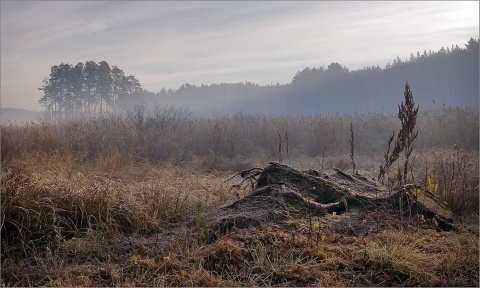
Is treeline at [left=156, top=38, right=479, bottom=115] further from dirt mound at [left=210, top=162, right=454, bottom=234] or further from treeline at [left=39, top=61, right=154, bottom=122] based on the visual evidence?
dirt mound at [left=210, top=162, right=454, bottom=234]

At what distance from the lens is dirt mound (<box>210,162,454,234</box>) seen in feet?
17.1

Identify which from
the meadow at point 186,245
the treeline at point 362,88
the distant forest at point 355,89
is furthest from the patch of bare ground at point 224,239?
the treeline at point 362,88

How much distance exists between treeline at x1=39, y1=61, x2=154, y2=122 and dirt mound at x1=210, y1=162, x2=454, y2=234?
18.8m

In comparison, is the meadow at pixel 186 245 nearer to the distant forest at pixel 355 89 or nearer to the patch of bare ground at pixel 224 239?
the patch of bare ground at pixel 224 239

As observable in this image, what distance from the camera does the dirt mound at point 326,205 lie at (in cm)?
521

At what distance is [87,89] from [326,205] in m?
24.8

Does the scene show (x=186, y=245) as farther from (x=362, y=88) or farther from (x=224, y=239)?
(x=362, y=88)

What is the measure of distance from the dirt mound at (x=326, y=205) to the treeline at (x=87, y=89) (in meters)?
18.8

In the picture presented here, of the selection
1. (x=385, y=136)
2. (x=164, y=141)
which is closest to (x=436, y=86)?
(x=385, y=136)

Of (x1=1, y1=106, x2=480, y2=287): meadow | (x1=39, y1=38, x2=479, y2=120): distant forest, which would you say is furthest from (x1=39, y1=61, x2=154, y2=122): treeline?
(x1=1, y1=106, x2=480, y2=287): meadow

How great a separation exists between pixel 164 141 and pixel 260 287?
1169cm

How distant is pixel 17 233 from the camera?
188 inches

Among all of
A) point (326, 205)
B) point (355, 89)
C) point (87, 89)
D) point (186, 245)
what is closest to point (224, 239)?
point (186, 245)

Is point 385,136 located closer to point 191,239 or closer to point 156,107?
point 156,107
